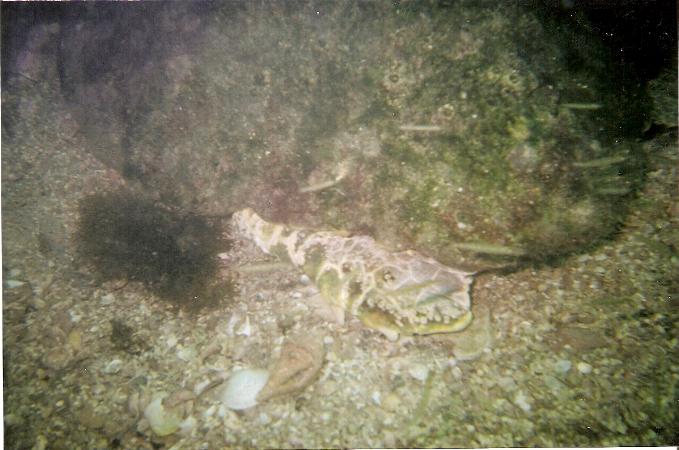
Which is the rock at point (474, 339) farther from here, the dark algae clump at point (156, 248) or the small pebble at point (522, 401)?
the dark algae clump at point (156, 248)

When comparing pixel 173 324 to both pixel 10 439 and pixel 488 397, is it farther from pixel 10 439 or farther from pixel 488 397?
pixel 488 397

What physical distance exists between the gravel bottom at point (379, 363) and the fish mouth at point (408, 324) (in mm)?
82

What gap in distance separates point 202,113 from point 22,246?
2.19 m

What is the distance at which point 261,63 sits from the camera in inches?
92.0

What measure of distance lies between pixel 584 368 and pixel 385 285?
1326 millimetres

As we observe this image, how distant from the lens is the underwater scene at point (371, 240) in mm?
1994

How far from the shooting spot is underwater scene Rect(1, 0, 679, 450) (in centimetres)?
199

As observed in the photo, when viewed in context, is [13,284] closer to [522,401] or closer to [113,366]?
[113,366]

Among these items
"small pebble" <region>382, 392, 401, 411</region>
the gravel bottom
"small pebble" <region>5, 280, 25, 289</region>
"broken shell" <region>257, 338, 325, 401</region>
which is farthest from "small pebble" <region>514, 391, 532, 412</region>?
"small pebble" <region>5, 280, 25, 289</region>

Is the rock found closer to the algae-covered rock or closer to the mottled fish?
the mottled fish

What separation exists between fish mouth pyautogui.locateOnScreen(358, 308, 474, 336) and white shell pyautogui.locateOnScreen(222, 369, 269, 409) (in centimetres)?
84

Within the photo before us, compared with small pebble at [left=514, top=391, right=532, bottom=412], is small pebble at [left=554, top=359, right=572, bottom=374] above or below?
above

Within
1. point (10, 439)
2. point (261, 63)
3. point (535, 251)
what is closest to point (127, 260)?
point (10, 439)

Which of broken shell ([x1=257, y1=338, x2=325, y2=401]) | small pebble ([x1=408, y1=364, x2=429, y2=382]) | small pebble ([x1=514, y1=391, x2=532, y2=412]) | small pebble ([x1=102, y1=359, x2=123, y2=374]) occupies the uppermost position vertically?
small pebble ([x1=102, y1=359, x2=123, y2=374])
